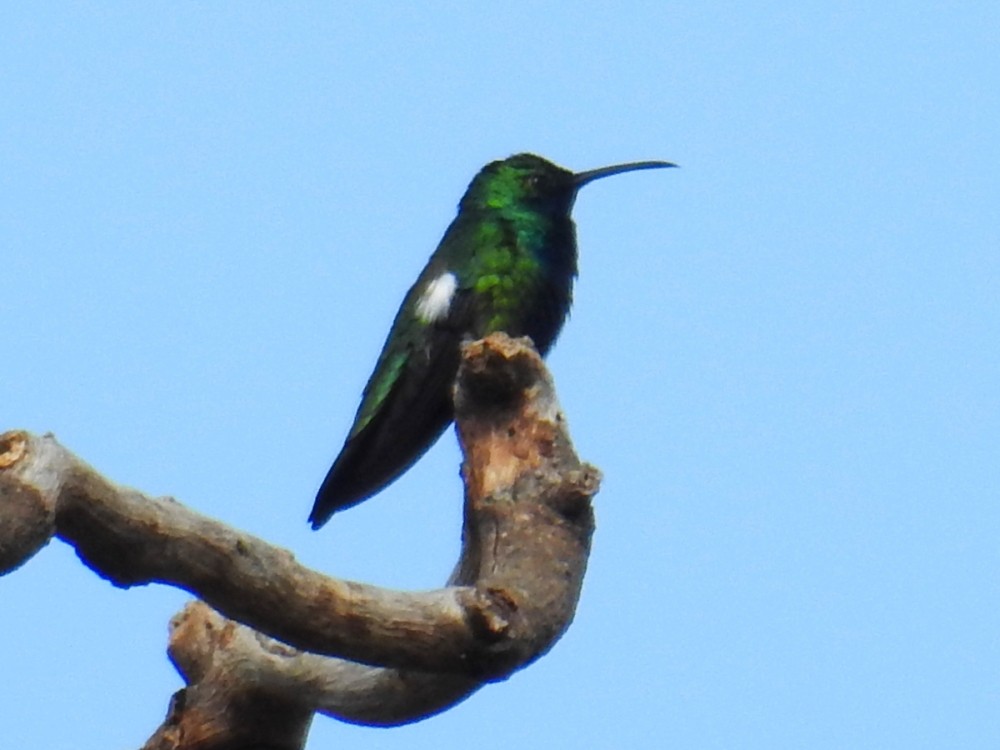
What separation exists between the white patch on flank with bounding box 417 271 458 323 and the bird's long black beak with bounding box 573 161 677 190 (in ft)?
3.07

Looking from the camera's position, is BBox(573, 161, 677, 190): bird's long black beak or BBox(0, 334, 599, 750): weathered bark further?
BBox(573, 161, 677, 190): bird's long black beak

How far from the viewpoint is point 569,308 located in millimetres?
6898

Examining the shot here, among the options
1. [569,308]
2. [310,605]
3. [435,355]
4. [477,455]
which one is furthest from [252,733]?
[569,308]

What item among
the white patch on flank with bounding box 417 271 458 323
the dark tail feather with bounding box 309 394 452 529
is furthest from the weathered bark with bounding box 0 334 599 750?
the white patch on flank with bounding box 417 271 458 323

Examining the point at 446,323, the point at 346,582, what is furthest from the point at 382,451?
the point at 346,582

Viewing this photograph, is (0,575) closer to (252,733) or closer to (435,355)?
(252,733)

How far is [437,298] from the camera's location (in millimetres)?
6738

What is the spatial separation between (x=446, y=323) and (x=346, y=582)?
3.45 m

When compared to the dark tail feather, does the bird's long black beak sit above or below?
above

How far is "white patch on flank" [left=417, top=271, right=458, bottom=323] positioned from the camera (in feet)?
22.0

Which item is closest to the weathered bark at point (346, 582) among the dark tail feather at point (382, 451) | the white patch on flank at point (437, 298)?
the dark tail feather at point (382, 451)

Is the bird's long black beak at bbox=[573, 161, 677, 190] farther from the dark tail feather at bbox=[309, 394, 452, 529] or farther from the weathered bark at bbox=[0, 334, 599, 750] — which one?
the weathered bark at bbox=[0, 334, 599, 750]

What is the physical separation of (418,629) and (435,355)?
11.0 feet

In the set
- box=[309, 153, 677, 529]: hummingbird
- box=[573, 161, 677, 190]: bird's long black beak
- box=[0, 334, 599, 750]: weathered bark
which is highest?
box=[573, 161, 677, 190]: bird's long black beak
